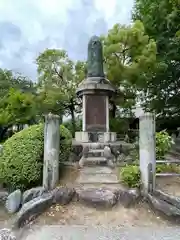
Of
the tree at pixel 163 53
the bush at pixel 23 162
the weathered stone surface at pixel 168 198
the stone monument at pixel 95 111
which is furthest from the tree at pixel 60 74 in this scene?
the weathered stone surface at pixel 168 198

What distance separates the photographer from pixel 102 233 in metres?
3.99

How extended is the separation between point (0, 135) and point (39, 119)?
237 inches

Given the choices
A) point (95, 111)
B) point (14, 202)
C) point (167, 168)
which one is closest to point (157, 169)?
A: point (167, 168)

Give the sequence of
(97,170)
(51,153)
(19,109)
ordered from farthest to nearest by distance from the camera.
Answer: (19,109)
(97,170)
(51,153)

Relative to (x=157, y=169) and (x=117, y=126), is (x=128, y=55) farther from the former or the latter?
(x=157, y=169)

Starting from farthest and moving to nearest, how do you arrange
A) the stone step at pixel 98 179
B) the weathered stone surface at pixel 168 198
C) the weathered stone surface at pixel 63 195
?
the stone step at pixel 98 179 → the weathered stone surface at pixel 63 195 → the weathered stone surface at pixel 168 198

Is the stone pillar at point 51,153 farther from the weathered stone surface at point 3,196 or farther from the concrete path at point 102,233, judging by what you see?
the concrete path at point 102,233

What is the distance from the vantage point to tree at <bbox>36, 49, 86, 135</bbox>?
14.6 m

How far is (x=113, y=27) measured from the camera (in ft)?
43.9

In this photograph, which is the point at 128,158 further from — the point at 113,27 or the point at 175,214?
the point at 113,27

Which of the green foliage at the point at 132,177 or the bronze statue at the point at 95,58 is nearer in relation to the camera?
the green foliage at the point at 132,177

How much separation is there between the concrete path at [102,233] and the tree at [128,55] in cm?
980

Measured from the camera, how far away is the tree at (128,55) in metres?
12.5

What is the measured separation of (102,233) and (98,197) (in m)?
1.02
